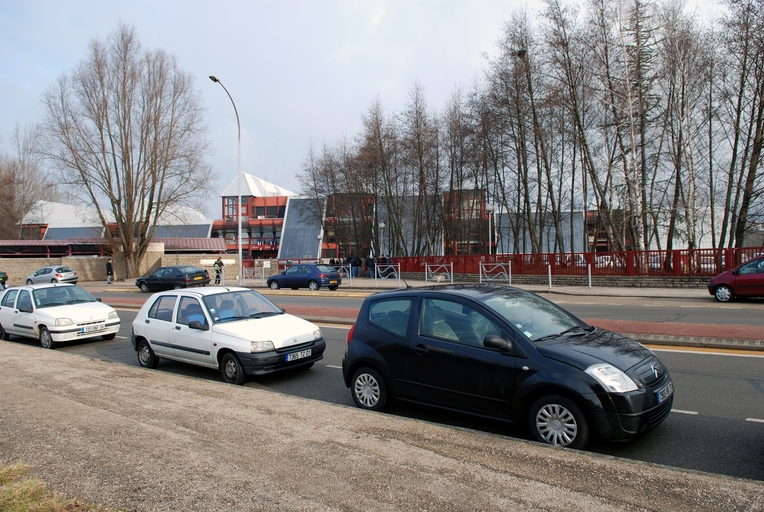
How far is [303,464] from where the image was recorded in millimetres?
4148

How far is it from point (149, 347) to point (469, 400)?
6.75 meters

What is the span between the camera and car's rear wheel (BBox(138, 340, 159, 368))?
9.62 metres

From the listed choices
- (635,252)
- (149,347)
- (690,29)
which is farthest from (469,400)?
(690,29)

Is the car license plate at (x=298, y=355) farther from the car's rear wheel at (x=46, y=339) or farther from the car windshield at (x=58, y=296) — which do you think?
the car windshield at (x=58, y=296)

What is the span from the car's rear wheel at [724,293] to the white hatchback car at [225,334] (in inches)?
617

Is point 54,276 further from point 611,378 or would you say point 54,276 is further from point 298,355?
point 611,378

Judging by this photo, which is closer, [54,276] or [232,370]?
[232,370]

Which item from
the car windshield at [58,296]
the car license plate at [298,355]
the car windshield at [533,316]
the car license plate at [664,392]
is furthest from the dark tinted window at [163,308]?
the car license plate at [664,392]

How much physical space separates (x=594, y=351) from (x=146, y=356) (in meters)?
8.04

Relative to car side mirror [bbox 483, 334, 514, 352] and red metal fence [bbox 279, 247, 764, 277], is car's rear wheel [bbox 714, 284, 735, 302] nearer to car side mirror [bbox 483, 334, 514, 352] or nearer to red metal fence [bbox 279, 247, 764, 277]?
red metal fence [bbox 279, 247, 764, 277]

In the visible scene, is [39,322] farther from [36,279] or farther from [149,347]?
[36,279]

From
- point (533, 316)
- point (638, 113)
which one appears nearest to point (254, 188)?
point (638, 113)

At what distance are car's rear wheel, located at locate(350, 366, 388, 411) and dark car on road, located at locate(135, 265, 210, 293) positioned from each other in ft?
87.6

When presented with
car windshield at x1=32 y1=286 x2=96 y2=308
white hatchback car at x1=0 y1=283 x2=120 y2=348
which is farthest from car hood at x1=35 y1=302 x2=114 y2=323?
car windshield at x1=32 y1=286 x2=96 y2=308
